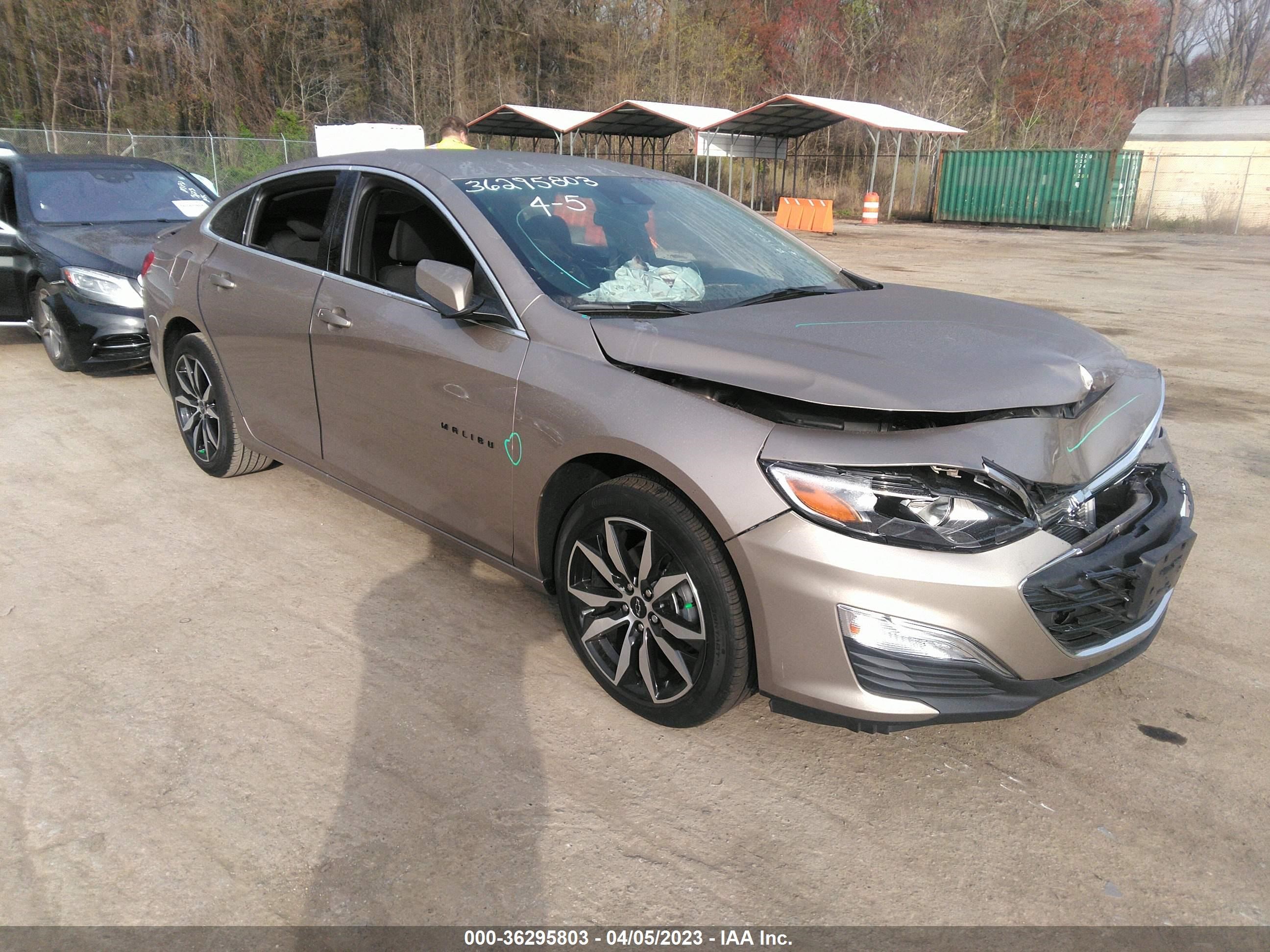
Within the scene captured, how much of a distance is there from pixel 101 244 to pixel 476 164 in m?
4.98

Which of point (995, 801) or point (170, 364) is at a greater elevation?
point (170, 364)

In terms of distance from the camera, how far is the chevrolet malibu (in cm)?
242

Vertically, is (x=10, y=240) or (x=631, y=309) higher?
(x=631, y=309)

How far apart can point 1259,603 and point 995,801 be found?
1.98 metres

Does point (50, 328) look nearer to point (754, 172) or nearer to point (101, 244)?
point (101, 244)

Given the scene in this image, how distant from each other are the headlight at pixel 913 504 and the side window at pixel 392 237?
1849 mm

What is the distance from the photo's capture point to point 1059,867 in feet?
7.84

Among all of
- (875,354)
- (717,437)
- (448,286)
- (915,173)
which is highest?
(915,173)

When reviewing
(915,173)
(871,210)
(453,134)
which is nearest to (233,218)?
(453,134)

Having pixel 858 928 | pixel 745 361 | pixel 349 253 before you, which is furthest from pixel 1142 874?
pixel 349 253

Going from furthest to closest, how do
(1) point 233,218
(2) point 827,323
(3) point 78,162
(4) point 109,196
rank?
(3) point 78,162 → (4) point 109,196 → (1) point 233,218 → (2) point 827,323

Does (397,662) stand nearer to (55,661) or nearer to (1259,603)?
(55,661)

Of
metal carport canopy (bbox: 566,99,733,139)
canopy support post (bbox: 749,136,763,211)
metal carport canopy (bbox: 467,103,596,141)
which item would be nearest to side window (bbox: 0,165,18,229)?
metal carport canopy (bbox: 467,103,596,141)

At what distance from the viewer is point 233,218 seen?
15.3 ft
